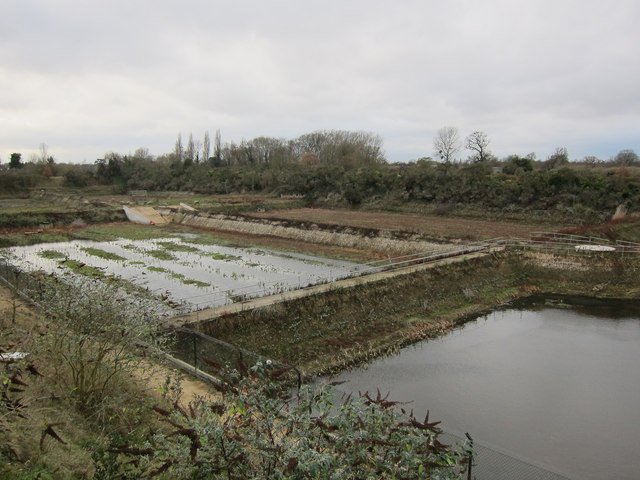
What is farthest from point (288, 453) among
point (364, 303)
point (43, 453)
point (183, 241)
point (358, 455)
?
point (183, 241)

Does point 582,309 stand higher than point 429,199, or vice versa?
point 429,199

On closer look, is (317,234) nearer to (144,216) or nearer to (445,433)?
(144,216)

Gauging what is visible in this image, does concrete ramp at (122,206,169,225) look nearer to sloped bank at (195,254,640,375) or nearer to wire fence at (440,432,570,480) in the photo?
sloped bank at (195,254,640,375)

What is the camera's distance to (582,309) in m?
18.3

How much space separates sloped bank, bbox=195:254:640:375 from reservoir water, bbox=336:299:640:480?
83 cm

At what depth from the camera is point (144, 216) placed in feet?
133

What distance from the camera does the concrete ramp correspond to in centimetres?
4019

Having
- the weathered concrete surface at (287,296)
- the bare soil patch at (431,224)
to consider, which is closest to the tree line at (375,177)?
the bare soil patch at (431,224)

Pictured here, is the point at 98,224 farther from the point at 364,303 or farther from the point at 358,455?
the point at 358,455

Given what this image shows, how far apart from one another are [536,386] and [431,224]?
76.5 feet

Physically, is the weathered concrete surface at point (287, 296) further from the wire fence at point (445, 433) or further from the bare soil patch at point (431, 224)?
the bare soil patch at point (431, 224)

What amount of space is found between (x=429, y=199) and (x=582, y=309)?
26538mm

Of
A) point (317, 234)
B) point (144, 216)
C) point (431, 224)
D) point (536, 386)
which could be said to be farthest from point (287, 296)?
point (144, 216)

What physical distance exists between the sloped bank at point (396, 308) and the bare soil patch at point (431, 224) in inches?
232
